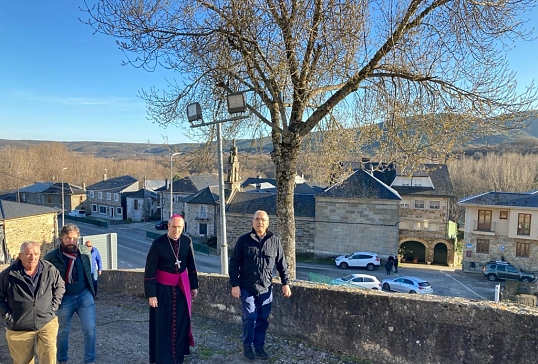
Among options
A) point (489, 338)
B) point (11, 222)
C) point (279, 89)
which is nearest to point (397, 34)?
point (279, 89)

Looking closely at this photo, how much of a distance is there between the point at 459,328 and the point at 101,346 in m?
4.26

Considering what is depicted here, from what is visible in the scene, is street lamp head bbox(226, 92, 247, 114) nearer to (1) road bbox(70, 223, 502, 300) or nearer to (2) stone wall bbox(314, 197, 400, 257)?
(1) road bbox(70, 223, 502, 300)

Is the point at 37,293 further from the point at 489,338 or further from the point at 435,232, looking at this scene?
the point at 435,232

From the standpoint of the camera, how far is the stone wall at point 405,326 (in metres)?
3.54

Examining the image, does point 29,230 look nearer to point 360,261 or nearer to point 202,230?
point 202,230

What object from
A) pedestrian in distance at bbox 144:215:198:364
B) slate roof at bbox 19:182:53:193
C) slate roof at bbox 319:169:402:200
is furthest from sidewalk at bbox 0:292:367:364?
slate roof at bbox 19:182:53:193

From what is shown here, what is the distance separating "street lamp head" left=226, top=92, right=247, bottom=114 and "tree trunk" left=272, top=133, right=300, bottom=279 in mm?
1020

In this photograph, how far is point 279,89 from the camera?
22.4 feet

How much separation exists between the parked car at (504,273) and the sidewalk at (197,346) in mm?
27383

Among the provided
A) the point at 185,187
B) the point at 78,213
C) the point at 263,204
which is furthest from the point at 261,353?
the point at 78,213

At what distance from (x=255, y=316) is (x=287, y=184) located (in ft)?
9.48

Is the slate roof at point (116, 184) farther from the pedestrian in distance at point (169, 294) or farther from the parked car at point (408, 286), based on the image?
the pedestrian in distance at point (169, 294)

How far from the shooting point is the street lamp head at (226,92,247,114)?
20.6 ft

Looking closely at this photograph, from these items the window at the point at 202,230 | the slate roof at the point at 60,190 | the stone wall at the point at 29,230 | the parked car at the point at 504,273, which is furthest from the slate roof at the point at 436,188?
the slate roof at the point at 60,190
